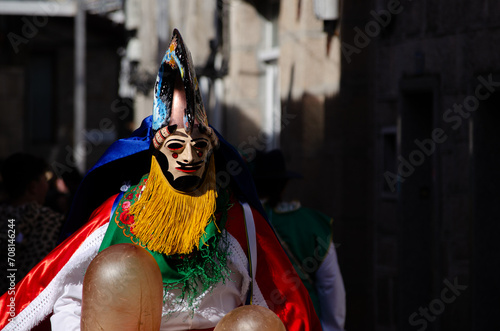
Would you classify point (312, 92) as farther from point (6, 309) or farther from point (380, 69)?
point (6, 309)

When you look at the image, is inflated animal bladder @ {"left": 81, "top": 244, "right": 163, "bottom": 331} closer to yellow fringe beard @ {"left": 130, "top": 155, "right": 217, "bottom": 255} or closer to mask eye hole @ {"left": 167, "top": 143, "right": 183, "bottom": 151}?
yellow fringe beard @ {"left": 130, "top": 155, "right": 217, "bottom": 255}

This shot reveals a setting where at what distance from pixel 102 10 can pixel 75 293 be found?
2022 cm

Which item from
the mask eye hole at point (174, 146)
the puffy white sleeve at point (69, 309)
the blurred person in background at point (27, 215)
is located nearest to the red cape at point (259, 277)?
the puffy white sleeve at point (69, 309)

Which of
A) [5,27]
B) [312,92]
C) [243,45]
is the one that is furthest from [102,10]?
[312,92]

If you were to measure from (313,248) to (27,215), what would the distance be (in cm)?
176

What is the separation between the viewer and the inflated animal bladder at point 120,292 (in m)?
2.81

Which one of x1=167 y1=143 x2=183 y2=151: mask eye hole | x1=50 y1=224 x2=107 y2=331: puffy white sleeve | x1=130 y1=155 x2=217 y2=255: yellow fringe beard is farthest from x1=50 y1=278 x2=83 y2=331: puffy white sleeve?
x1=167 y1=143 x2=183 y2=151: mask eye hole

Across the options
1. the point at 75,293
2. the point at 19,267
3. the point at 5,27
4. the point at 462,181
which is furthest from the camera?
the point at 5,27

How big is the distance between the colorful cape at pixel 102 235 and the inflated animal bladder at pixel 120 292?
0.86 meters

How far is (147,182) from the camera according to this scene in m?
3.85

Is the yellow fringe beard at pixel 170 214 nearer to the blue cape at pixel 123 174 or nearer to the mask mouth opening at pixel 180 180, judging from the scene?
the mask mouth opening at pixel 180 180

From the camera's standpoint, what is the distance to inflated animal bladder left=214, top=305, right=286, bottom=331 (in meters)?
2.74

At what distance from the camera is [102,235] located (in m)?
3.76

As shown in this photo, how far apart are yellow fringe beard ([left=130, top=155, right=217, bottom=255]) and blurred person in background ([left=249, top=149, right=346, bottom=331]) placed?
1827 mm
